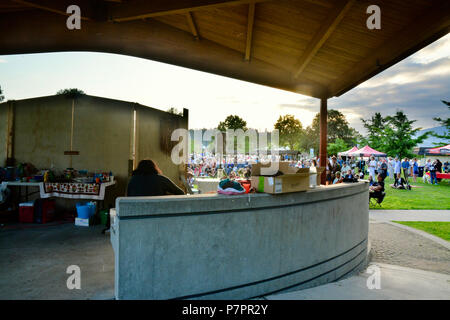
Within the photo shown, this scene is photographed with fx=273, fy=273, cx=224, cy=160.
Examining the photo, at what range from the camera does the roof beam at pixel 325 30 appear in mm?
3814

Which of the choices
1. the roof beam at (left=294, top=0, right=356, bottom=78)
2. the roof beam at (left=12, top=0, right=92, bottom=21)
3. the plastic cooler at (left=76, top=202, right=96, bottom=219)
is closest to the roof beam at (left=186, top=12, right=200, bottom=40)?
the roof beam at (left=12, top=0, right=92, bottom=21)

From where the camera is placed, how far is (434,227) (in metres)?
8.02

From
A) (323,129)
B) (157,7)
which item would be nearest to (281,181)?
(157,7)

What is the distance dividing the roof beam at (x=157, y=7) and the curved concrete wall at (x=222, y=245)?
118 inches

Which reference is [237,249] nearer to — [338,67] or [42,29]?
[338,67]

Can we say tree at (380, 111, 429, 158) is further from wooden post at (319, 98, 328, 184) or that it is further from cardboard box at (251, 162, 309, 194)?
cardboard box at (251, 162, 309, 194)

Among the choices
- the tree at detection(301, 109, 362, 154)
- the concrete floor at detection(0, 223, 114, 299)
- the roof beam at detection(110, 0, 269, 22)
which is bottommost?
the concrete floor at detection(0, 223, 114, 299)

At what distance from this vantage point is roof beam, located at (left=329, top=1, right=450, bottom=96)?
3.42 metres

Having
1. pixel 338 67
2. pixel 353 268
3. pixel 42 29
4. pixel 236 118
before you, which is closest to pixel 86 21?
pixel 42 29

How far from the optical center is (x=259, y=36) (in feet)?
18.4

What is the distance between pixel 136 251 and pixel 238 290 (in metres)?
1.27

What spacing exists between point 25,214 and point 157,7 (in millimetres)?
5759

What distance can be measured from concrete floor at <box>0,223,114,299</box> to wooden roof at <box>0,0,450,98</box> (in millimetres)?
4078

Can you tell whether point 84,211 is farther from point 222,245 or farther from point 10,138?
point 222,245
